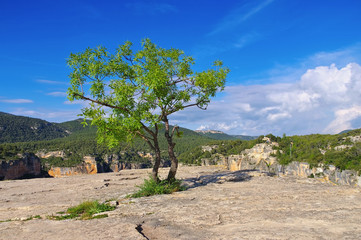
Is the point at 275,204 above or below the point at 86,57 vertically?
below

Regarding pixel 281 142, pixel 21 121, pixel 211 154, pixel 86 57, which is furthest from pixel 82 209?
pixel 21 121

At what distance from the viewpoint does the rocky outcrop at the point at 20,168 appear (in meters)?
61.9

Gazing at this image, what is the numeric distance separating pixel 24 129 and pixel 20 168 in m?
82.7

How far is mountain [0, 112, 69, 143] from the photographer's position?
124m

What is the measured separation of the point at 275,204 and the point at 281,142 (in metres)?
32.1

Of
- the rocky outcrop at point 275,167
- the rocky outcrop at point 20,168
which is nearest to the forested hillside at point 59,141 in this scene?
the rocky outcrop at point 20,168

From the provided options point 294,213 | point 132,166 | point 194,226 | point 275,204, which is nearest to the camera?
point 194,226

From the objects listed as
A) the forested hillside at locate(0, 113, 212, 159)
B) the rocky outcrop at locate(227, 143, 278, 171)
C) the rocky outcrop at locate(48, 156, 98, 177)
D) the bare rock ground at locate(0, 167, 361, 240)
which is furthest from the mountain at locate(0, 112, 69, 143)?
the bare rock ground at locate(0, 167, 361, 240)

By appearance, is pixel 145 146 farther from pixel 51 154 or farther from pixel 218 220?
pixel 218 220

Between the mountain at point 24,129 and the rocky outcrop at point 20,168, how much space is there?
198 ft

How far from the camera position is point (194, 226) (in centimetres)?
881

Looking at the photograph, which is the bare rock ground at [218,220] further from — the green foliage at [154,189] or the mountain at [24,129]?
the mountain at [24,129]

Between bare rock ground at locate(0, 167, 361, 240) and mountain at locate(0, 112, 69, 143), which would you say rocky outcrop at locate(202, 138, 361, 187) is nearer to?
bare rock ground at locate(0, 167, 361, 240)

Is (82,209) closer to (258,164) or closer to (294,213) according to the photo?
(294,213)
